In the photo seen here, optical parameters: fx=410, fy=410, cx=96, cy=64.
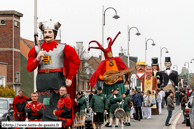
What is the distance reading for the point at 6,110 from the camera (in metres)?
18.0

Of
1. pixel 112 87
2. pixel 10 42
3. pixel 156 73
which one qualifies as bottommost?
pixel 112 87

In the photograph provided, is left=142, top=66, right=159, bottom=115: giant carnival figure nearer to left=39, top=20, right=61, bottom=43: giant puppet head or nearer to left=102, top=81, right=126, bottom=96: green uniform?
left=102, top=81, right=126, bottom=96: green uniform

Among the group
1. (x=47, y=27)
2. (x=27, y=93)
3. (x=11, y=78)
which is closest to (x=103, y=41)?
(x=47, y=27)

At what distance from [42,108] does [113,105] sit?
24.5ft

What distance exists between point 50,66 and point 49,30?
2.55 feet

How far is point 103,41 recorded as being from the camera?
89.1 feet

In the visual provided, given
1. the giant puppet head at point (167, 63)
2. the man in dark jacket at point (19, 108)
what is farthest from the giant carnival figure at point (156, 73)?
the man in dark jacket at point (19, 108)

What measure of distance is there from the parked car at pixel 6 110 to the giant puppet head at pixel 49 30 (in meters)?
8.83

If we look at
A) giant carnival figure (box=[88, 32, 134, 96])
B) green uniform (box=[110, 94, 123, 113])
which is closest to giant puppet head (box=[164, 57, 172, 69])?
giant carnival figure (box=[88, 32, 134, 96])

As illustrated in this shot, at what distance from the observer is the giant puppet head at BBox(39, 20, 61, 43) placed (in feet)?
29.0

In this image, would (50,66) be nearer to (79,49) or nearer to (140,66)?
(140,66)

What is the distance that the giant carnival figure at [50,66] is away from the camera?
871 cm

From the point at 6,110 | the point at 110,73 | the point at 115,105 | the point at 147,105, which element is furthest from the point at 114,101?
the point at 147,105

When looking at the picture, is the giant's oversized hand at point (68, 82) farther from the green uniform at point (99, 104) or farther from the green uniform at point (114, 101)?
the green uniform at point (114, 101)
